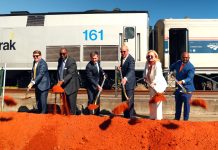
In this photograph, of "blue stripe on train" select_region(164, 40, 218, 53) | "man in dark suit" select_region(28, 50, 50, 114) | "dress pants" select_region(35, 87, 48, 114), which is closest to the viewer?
"man in dark suit" select_region(28, 50, 50, 114)

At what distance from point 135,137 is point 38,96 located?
141 inches

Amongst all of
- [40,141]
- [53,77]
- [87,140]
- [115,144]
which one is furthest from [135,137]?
[53,77]

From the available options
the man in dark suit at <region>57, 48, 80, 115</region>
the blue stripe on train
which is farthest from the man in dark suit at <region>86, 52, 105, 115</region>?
the blue stripe on train

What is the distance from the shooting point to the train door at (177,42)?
55.5 ft

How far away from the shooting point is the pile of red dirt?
5.20 meters

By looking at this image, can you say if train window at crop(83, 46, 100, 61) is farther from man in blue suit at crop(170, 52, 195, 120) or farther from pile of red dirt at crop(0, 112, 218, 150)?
pile of red dirt at crop(0, 112, 218, 150)

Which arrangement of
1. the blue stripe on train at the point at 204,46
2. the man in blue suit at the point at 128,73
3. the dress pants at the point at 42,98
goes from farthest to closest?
the blue stripe on train at the point at 204,46 → the dress pants at the point at 42,98 → the man in blue suit at the point at 128,73

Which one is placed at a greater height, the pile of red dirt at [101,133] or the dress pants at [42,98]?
the dress pants at [42,98]

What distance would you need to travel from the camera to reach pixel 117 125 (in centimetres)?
550

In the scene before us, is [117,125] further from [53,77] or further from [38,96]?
[53,77]

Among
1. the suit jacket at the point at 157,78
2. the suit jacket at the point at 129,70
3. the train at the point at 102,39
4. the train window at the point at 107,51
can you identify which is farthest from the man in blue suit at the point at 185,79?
the train window at the point at 107,51

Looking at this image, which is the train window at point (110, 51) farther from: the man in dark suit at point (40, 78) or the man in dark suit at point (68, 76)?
the man in dark suit at point (68, 76)

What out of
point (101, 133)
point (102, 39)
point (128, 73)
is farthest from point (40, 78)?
point (102, 39)

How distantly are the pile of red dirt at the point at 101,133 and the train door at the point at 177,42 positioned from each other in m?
11.9
